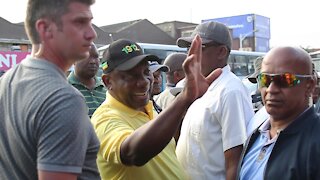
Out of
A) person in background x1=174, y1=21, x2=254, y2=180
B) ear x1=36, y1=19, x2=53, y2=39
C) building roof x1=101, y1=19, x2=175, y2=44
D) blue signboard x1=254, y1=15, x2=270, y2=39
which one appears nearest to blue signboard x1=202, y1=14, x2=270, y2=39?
blue signboard x1=254, y1=15, x2=270, y2=39

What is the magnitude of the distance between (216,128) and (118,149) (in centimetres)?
79

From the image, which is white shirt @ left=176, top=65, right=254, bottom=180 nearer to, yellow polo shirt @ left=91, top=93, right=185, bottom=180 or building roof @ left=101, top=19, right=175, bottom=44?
yellow polo shirt @ left=91, top=93, right=185, bottom=180

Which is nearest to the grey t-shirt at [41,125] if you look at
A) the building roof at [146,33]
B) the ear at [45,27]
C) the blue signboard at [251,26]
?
the ear at [45,27]

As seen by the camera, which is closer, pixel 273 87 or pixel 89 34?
pixel 89 34

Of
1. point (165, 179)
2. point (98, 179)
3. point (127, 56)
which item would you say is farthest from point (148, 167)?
point (127, 56)

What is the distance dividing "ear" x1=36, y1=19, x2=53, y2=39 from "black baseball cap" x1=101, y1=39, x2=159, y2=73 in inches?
33.6

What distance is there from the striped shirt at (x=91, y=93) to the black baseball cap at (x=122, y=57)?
1.61 m

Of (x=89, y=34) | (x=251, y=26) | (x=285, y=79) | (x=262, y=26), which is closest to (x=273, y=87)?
(x=285, y=79)

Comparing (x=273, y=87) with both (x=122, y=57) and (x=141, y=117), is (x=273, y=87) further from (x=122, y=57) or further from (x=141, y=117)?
(x=122, y=57)

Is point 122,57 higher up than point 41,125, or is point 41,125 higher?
point 122,57

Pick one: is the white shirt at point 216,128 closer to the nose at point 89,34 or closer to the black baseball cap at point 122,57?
the black baseball cap at point 122,57

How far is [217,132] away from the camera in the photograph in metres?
2.44

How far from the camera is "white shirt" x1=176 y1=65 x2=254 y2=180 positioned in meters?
2.37

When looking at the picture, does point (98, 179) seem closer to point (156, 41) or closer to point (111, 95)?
point (111, 95)
